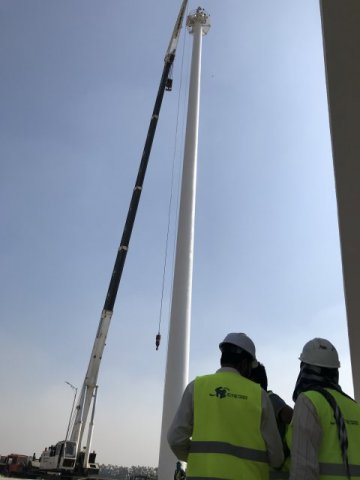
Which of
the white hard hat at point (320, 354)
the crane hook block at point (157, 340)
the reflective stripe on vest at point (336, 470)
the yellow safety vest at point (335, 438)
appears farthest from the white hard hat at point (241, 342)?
the crane hook block at point (157, 340)

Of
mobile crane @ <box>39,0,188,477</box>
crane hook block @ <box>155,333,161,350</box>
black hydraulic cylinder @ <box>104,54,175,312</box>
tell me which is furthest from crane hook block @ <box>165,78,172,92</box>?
crane hook block @ <box>155,333,161,350</box>

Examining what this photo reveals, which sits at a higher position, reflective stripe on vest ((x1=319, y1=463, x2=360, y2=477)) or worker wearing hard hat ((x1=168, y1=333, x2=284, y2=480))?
worker wearing hard hat ((x1=168, y1=333, x2=284, y2=480))

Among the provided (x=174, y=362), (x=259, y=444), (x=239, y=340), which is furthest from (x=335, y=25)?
(x=174, y=362)

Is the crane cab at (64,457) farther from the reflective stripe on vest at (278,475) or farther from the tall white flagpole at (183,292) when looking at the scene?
the reflective stripe on vest at (278,475)

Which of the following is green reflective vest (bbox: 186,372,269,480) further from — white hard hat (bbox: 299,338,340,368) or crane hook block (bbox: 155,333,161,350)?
crane hook block (bbox: 155,333,161,350)

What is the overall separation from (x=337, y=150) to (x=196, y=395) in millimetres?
3320

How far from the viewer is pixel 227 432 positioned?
305cm

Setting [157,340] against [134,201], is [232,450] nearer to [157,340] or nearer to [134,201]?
[157,340]

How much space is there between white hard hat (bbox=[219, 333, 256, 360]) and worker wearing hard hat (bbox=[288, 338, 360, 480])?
509 mm

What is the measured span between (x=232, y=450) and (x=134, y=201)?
20175mm

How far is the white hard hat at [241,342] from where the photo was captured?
352cm

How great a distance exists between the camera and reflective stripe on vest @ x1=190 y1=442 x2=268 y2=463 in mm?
2984

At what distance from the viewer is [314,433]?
2.87 metres

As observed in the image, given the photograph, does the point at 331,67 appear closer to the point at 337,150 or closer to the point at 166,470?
the point at 337,150
